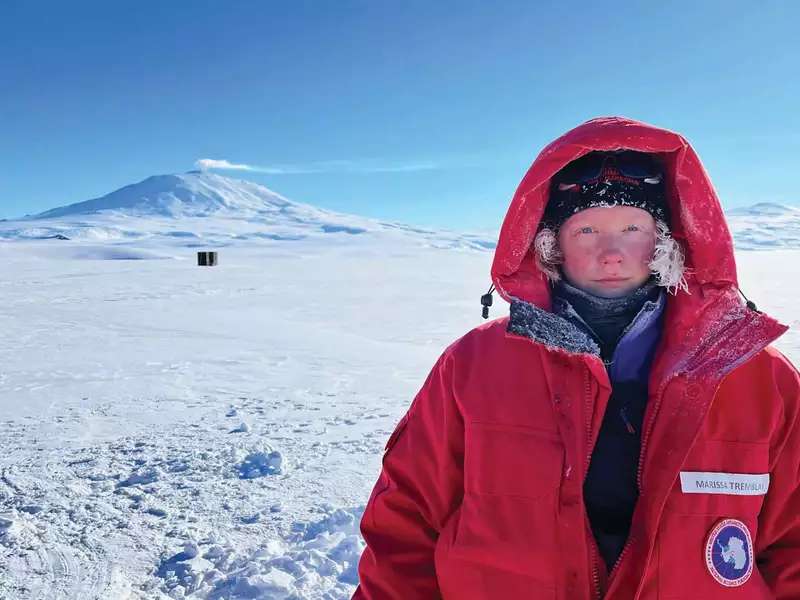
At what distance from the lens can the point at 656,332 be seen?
1459 mm

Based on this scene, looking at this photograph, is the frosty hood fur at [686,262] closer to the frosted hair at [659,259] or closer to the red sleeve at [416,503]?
the frosted hair at [659,259]

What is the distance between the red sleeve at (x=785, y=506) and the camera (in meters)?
1.25

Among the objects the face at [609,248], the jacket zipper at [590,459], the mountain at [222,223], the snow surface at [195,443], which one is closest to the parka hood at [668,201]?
the face at [609,248]

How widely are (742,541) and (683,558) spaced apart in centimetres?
13

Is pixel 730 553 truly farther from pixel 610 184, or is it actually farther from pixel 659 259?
pixel 610 184

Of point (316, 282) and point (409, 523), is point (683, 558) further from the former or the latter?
point (316, 282)

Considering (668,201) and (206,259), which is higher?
(668,201)

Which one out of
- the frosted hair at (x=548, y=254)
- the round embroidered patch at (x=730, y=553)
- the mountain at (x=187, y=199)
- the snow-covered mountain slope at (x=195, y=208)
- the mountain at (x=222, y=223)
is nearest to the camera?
the round embroidered patch at (x=730, y=553)

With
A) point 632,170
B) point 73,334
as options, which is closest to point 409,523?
point 632,170

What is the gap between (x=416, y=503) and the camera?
143cm

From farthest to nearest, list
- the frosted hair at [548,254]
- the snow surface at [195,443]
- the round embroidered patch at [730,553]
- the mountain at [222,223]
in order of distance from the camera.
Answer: the mountain at [222,223] < the snow surface at [195,443] < the frosted hair at [548,254] < the round embroidered patch at [730,553]

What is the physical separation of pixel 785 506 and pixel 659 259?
0.60 m

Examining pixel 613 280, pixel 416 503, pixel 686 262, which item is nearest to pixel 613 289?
pixel 613 280

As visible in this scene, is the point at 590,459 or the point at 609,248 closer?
the point at 590,459
